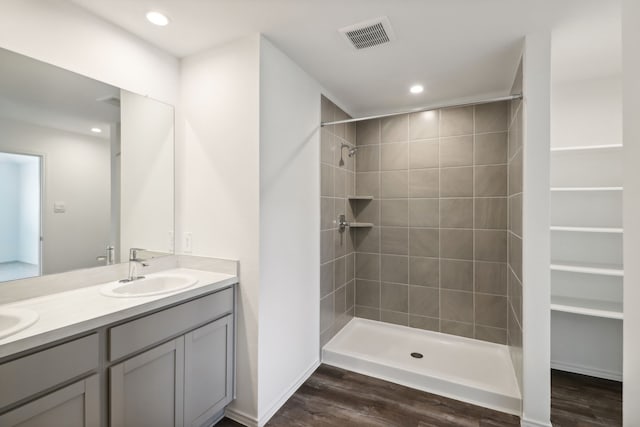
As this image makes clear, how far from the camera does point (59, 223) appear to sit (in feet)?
5.47

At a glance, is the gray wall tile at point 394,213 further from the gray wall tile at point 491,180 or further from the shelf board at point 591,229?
the shelf board at point 591,229

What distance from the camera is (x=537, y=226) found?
6.09 feet

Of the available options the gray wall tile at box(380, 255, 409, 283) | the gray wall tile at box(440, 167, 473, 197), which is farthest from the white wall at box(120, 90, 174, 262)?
the gray wall tile at box(440, 167, 473, 197)

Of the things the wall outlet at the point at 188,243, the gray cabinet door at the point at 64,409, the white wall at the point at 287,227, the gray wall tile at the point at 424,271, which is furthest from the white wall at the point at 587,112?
the gray cabinet door at the point at 64,409

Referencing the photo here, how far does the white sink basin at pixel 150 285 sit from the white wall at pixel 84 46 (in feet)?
3.97

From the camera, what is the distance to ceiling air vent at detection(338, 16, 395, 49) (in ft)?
5.83

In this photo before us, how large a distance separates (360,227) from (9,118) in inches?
113

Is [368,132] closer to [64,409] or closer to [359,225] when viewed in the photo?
[359,225]

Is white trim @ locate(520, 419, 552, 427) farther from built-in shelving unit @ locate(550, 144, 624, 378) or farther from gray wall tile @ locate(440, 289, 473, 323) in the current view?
gray wall tile @ locate(440, 289, 473, 323)

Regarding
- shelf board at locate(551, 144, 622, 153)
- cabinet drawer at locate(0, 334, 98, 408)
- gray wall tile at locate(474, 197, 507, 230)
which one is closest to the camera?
cabinet drawer at locate(0, 334, 98, 408)

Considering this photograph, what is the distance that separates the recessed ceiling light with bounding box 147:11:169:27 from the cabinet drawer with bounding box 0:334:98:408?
5.55 ft

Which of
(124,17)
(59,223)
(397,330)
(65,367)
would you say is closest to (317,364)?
(397,330)

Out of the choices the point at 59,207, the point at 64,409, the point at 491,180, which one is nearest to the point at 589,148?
the point at 491,180

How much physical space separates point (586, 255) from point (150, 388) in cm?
318
